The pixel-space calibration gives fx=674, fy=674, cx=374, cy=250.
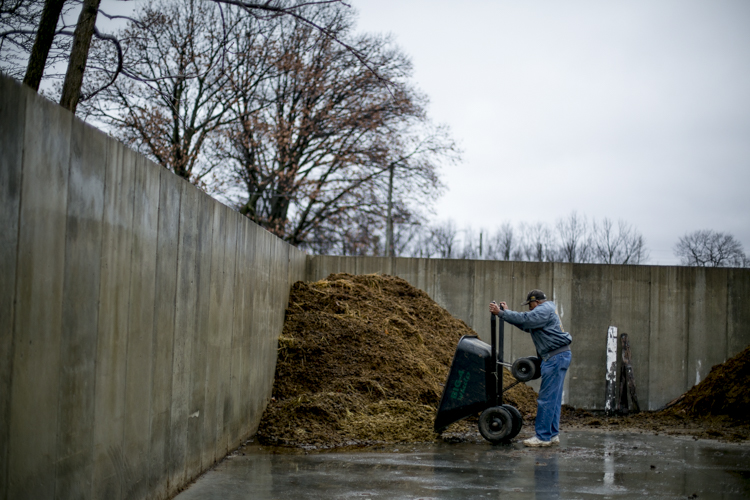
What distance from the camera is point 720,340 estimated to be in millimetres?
12055

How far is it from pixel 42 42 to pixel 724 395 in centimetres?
999

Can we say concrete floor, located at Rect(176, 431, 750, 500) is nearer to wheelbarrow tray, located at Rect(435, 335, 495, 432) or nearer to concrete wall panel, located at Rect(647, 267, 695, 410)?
wheelbarrow tray, located at Rect(435, 335, 495, 432)

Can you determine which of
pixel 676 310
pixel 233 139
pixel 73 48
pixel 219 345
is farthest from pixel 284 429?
pixel 233 139

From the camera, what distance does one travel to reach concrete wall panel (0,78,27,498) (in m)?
2.68

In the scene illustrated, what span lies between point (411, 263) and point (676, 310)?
484 centimetres

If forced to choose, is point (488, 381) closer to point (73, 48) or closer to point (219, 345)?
point (219, 345)

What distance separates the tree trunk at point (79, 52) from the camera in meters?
6.21

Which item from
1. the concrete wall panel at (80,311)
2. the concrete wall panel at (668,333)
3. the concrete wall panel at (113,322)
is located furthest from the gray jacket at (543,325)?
the concrete wall panel at (80,311)

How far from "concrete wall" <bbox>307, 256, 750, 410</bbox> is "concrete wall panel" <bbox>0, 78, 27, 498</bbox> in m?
10.1

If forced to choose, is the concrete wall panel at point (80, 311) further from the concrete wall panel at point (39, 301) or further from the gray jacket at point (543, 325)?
the gray jacket at point (543, 325)

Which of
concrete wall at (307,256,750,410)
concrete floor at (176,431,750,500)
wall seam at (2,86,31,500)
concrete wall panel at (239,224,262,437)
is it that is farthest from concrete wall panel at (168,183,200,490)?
concrete wall at (307,256,750,410)

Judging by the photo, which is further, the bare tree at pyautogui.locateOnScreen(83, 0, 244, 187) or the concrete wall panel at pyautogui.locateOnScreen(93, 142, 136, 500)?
the bare tree at pyautogui.locateOnScreen(83, 0, 244, 187)

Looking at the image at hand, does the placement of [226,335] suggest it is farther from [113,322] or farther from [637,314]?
[637,314]

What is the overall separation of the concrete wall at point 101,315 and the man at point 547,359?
11.6ft
